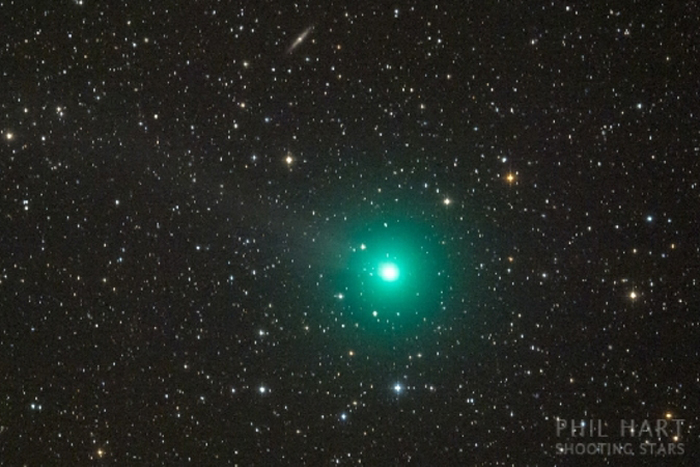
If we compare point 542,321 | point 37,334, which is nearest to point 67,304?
point 37,334

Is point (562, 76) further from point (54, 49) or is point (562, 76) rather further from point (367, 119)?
point (54, 49)

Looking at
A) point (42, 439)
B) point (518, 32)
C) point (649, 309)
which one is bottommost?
point (42, 439)

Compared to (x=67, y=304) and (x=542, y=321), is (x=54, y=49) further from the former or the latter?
(x=542, y=321)

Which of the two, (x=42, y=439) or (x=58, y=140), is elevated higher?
(x=58, y=140)
